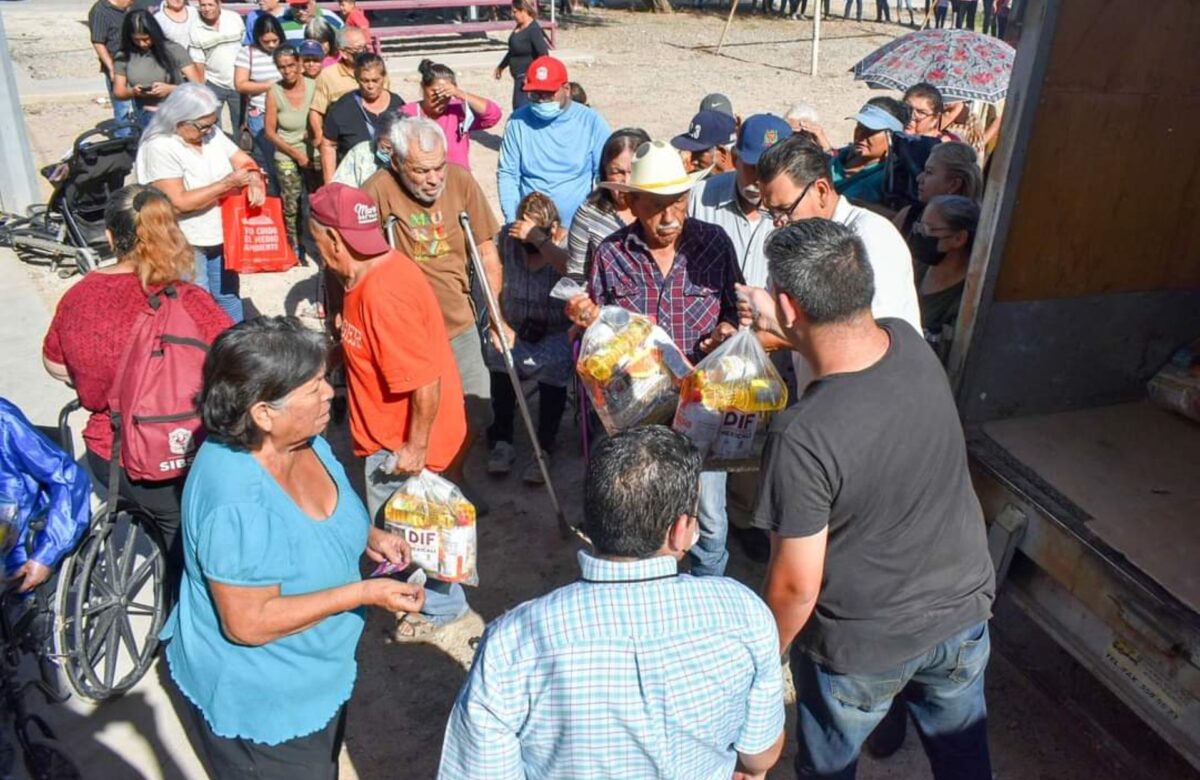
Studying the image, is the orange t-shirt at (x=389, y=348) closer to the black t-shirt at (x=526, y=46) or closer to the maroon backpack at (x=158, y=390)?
the maroon backpack at (x=158, y=390)

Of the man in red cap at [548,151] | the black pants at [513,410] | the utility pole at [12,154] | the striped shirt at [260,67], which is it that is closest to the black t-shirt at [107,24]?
the utility pole at [12,154]

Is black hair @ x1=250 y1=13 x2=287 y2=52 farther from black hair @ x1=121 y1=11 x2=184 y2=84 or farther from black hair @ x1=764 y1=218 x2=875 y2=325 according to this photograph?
black hair @ x1=764 y1=218 x2=875 y2=325

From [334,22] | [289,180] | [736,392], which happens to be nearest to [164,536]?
[736,392]

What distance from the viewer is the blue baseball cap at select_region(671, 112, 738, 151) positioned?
547 centimetres

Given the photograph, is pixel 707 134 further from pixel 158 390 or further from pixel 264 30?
pixel 264 30

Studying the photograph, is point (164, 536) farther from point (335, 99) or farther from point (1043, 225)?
point (335, 99)

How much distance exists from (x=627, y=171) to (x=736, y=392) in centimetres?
181

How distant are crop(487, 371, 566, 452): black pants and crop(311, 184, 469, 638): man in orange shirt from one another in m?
1.42

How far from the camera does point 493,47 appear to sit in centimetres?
2027

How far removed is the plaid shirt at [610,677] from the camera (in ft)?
5.94

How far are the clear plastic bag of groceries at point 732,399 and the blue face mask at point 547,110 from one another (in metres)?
3.24

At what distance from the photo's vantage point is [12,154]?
9.37 metres

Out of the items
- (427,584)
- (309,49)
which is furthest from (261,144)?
Answer: (427,584)

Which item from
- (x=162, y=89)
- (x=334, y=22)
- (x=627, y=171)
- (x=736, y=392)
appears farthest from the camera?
(x=334, y=22)
